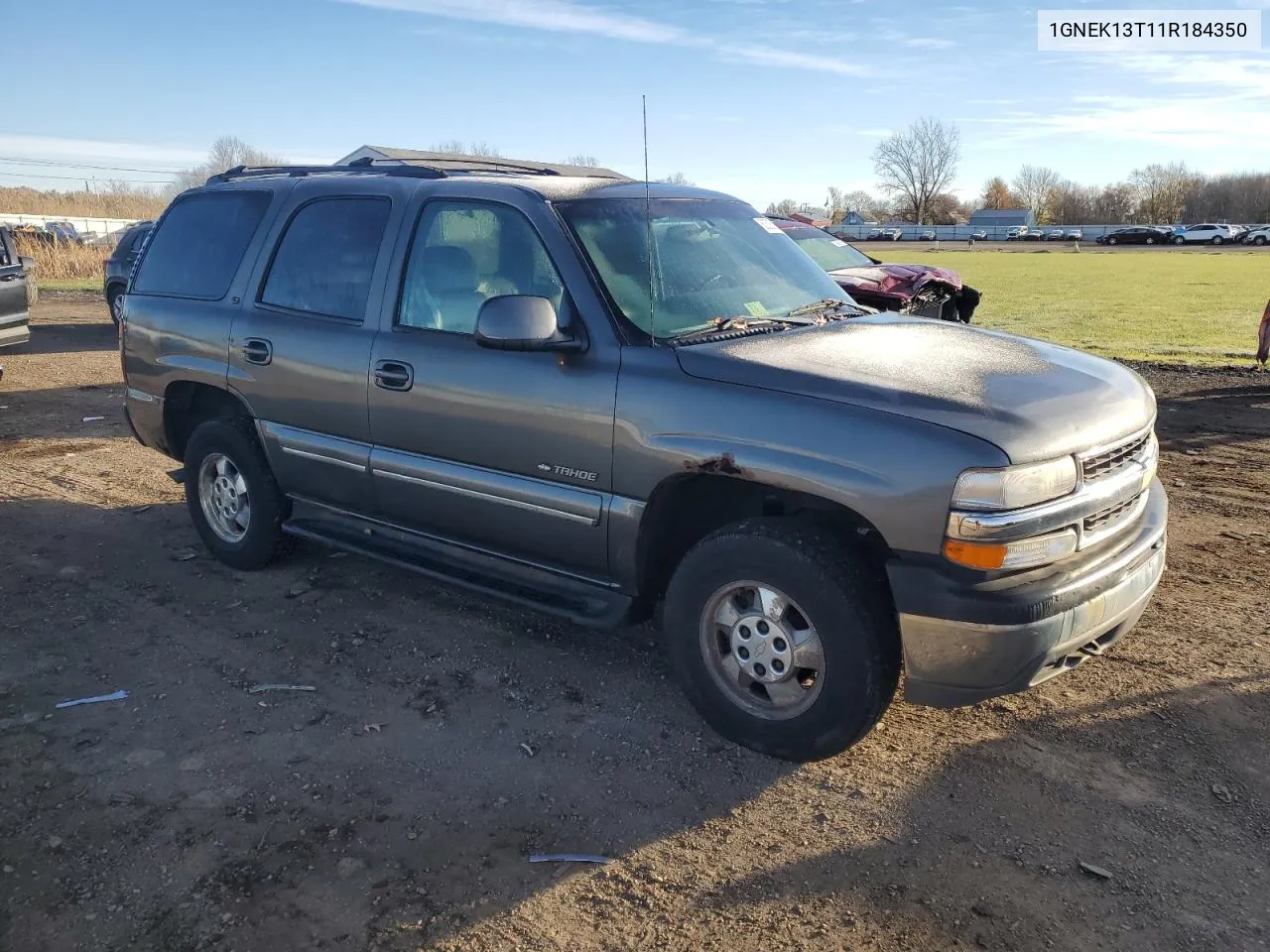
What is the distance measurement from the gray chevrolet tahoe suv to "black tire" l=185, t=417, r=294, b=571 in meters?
0.02

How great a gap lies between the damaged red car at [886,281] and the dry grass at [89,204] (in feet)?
215

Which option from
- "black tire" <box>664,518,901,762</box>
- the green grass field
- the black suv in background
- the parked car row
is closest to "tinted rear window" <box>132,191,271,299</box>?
"black tire" <box>664,518,901,762</box>

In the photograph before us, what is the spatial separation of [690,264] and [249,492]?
2.70 meters

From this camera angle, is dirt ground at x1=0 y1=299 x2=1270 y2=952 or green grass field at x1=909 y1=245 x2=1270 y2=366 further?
green grass field at x1=909 y1=245 x2=1270 y2=366

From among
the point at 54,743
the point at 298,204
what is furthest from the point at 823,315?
the point at 54,743

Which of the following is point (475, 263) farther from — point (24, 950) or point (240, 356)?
point (24, 950)

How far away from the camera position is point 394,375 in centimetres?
440

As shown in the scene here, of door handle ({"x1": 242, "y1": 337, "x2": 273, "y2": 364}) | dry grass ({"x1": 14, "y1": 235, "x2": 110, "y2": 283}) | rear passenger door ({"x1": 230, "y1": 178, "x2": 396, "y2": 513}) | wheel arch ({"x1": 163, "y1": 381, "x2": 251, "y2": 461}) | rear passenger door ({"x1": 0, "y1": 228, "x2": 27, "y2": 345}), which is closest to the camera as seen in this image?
rear passenger door ({"x1": 230, "y1": 178, "x2": 396, "y2": 513})

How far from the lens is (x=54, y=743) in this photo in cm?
370

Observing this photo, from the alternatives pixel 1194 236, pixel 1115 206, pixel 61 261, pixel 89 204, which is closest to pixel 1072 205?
pixel 1115 206

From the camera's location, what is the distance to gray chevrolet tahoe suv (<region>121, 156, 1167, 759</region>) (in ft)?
10.3

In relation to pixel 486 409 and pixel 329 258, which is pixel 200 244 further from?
pixel 486 409

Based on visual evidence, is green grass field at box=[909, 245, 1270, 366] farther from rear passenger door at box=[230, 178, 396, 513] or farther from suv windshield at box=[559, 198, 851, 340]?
rear passenger door at box=[230, 178, 396, 513]

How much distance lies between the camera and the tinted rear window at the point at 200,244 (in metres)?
5.29
